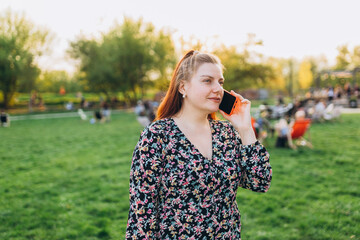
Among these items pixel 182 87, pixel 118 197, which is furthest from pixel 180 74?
pixel 118 197

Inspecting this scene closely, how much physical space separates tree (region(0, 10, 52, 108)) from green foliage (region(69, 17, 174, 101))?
6.15 meters

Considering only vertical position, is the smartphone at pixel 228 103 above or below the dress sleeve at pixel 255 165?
above

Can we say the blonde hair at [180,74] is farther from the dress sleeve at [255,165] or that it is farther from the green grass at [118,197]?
the green grass at [118,197]

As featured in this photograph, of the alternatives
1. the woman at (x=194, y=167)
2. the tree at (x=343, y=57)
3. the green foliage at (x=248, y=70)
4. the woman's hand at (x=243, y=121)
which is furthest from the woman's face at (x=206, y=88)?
the tree at (x=343, y=57)

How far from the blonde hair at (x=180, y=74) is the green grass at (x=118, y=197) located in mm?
2656

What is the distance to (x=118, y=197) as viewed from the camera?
17.6ft

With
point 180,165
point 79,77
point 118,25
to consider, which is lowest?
point 180,165

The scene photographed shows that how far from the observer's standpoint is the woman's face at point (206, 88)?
1.79 m

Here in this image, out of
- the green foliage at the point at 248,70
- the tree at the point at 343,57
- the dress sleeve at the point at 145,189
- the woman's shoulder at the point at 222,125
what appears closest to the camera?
the dress sleeve at the point at 145,189

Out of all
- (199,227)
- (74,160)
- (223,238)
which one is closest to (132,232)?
(199,227)

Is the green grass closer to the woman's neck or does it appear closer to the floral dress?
the floral dress

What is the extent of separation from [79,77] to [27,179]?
3759 cm

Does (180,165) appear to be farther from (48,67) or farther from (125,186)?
(48,67)

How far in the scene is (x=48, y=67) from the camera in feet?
120
